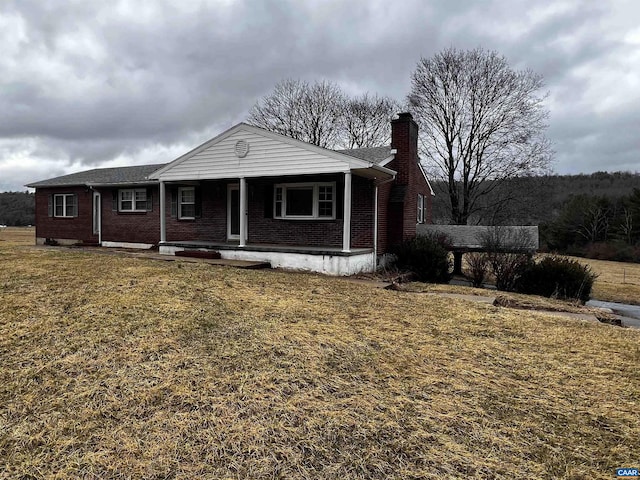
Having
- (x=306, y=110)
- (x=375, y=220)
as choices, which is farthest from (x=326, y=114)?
(x=375, y=220)

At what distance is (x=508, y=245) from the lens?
41.5 feet

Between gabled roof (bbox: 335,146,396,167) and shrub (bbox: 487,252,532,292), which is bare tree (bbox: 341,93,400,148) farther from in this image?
shrub (bbox: 487,252,532,292)

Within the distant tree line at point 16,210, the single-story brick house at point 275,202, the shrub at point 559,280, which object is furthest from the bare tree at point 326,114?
the distant tree line at point 16,210

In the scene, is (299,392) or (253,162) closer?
(299,392)

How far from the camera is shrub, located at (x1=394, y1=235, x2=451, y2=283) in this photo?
40.4ft

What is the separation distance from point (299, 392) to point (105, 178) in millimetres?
17668

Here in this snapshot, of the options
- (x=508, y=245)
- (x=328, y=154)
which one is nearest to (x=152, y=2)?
(x=328, y=154)

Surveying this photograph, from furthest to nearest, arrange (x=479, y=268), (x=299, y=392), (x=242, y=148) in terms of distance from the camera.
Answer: (x=242, y=148), (x=479, y=268), (x=299, y=392)

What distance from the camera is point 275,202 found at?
13.9 meters

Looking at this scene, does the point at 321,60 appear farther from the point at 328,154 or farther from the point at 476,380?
the point at 476,380

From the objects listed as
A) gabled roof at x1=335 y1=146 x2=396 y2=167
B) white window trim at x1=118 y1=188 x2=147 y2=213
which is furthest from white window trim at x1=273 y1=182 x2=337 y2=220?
white window trim at x1=118 y1=188 x2=147 y2=213

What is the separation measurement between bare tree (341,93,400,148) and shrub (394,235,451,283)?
75.5 ft

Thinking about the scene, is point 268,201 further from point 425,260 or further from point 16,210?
point 16,210

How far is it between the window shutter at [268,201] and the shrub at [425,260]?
4640mm
